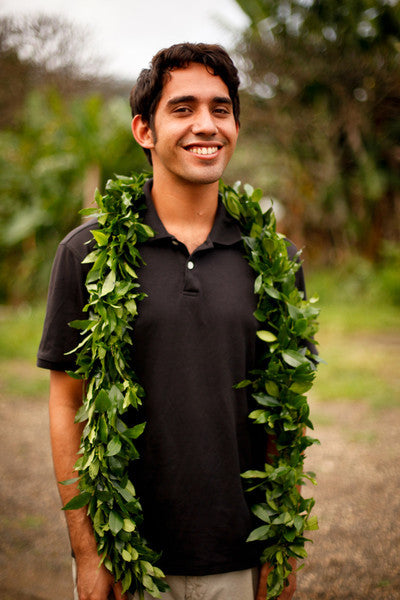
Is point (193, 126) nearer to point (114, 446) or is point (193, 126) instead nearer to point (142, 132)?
point (142, 132)

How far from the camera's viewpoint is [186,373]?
1901mm

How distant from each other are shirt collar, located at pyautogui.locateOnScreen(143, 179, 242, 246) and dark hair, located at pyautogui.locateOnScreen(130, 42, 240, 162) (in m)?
0.32

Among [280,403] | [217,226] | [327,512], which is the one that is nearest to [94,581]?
[280,403]

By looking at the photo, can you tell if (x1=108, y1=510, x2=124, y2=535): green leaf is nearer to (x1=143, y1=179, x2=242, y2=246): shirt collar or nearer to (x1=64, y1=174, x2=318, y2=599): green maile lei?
(x1=64, y1=174, x2=318, y2=599): green maile lei

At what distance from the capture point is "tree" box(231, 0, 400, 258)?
38.6 ft

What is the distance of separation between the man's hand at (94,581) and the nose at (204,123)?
5.22 ft

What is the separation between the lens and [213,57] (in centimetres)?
207

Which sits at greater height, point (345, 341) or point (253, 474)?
point (345, 341)

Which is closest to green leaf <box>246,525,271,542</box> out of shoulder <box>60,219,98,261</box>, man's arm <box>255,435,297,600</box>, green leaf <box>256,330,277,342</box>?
man's arm <box>255,435,297,600</box>

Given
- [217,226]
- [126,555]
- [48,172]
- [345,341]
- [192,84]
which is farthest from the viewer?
[48,172]

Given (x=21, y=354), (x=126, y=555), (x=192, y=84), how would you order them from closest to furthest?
(x=126, y=555) → (x=192, y=84) → (x=21, y=354)

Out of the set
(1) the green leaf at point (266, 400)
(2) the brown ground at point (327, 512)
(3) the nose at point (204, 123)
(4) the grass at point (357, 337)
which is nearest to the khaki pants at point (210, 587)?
(1) the green leaf at point (266, 400)

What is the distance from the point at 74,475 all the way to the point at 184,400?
52cm

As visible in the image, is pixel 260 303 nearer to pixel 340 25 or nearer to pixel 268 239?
pixel 268 239
